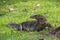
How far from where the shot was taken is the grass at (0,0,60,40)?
10.5 meters

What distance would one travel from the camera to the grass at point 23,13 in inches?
415

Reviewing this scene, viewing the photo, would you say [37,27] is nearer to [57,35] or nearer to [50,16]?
[57,35]

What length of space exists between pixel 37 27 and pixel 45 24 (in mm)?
360

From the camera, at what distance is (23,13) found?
14.5m

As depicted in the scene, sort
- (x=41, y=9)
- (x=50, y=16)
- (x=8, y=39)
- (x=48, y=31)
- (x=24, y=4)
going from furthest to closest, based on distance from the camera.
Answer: (x=24, y=4) < (x=41, y=9) < (x=50, y=16) < (x=48, y=31) < (x=8, y=39)

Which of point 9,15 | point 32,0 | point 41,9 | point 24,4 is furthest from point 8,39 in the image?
point 32,0

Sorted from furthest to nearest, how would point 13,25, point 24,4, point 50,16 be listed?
point 24,4
point 50,16
point 13,25

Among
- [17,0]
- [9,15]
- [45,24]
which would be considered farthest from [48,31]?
[17,0]

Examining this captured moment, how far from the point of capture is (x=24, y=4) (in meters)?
16.3

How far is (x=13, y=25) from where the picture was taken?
38.6ft

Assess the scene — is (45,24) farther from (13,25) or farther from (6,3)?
(6,3)

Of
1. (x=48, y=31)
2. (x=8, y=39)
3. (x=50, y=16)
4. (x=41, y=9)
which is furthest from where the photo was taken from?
(x=41, y=9)

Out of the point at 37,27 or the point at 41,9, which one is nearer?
the point at 37,27

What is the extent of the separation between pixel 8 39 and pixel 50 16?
4.26 meters
